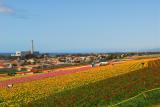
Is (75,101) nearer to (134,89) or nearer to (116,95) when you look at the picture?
(116,95)

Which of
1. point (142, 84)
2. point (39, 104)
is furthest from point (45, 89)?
point (39, 104)

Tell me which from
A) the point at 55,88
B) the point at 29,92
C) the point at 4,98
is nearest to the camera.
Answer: the point at 4,98

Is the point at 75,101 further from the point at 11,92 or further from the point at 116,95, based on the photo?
the point at 11,92

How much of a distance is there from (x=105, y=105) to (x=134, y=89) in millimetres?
6020

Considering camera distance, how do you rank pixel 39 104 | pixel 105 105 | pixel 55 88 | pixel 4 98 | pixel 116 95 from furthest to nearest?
pixel 55 88 < pixel 4 98 < pixel 116 95 < pixel 39 104 < pixel 105 105

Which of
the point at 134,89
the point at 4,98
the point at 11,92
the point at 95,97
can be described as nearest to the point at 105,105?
the point at 95,97

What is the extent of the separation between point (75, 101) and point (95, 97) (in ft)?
5.20

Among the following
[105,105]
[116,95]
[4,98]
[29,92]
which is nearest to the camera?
[105,105]

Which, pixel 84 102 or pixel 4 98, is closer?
pixel 84 102

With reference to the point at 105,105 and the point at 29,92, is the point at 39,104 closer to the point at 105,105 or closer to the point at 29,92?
the point at 105,105

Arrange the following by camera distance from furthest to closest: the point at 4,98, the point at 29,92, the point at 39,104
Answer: the point at 29,92
the point at 4,98
the point at 39,104

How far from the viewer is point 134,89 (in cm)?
2427

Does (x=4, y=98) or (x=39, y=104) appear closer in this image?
(x=39, y=104)

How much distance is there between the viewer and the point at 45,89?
2805 centimetres
